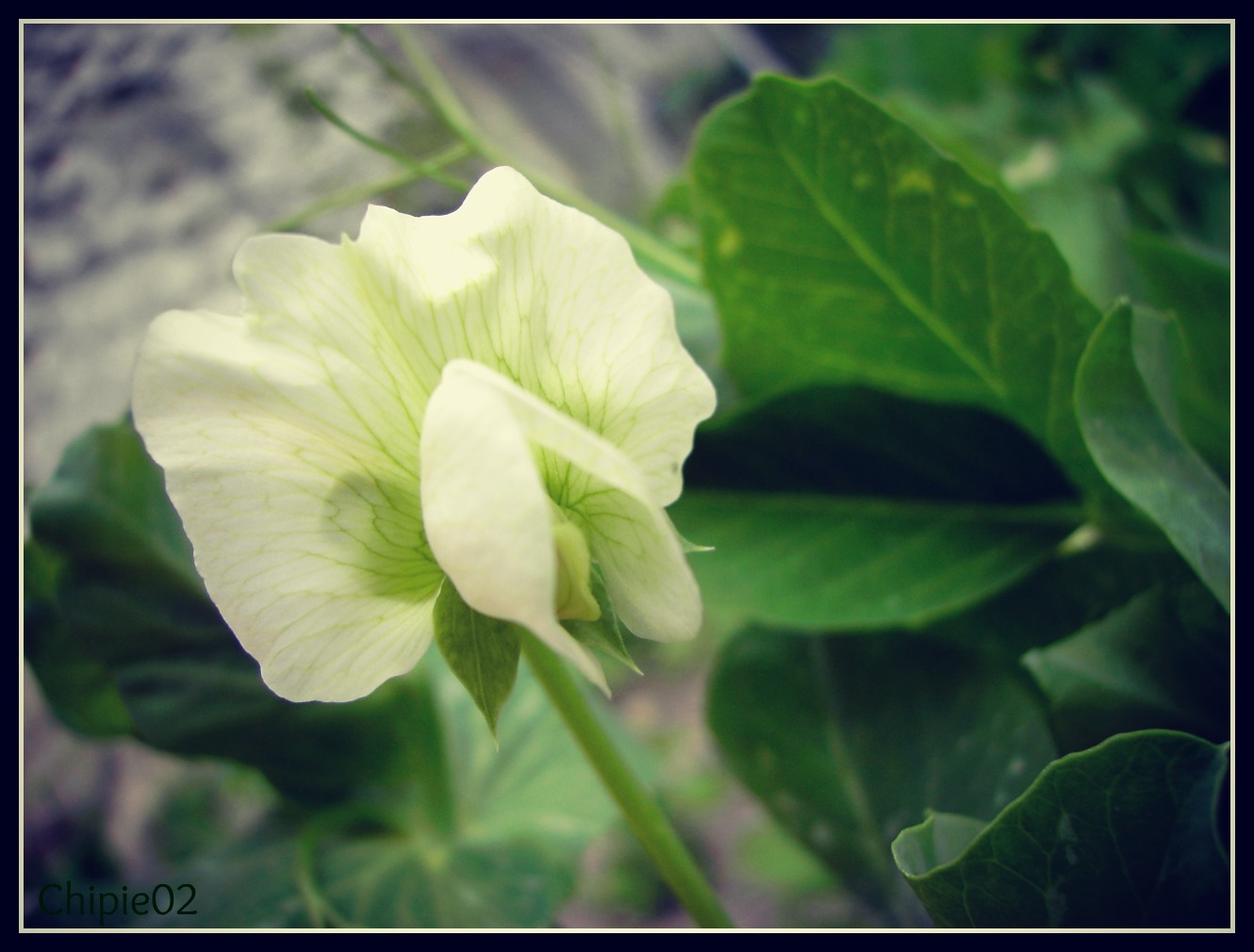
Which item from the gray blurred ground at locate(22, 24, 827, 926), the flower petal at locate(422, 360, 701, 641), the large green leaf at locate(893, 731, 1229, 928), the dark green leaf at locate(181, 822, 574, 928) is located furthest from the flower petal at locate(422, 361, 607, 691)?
the gray blurred ground at locate(22, 24, 827, 926)

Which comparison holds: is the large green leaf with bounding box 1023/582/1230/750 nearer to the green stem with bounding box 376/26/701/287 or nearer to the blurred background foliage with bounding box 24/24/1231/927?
the blurred background foliage with bounding box 24/24/1231/927

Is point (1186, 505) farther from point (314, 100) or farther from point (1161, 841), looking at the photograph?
point (314, 100)

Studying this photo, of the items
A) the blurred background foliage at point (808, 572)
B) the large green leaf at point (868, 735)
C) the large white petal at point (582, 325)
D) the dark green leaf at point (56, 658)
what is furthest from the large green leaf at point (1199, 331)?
the dark green leaf at point (56, 658)

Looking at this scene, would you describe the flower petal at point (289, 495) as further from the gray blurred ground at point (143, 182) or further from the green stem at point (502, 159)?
the gray blurred ground at point (143, 182)

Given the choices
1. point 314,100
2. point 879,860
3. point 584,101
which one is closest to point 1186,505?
point 879,860

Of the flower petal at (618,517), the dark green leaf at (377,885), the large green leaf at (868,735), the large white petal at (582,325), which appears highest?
the large white petal at (582,325)

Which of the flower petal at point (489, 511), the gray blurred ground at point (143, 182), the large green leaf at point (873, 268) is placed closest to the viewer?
the flower petal at point (489, 511)
